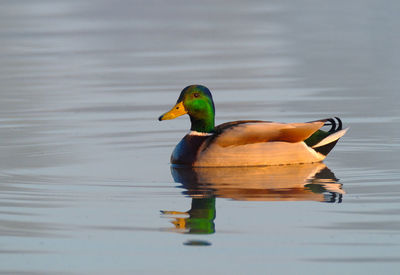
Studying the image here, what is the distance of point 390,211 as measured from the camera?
8125 mm

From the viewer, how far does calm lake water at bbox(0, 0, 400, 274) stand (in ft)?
23.3

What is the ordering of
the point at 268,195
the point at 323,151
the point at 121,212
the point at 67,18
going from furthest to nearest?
the point at 67,18 → the point at 323,151 → the point at 268,195 → the point at 121,212

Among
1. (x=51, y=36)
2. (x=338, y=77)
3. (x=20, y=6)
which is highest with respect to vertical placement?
(x=20, y=6)

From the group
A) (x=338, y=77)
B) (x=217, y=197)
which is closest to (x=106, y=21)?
(x=338, y=77)

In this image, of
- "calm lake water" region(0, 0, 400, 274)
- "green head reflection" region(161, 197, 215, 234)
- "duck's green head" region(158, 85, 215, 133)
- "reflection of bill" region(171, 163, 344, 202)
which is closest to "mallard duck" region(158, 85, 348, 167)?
"duck's green head" region(158, 85, 215, 133)

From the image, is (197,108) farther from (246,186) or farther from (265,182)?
(246,186)

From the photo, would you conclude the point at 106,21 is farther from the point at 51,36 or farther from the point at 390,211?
the point at 390,211

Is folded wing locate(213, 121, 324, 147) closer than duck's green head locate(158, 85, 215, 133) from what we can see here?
Yes

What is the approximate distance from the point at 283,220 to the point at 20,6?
25.1 m

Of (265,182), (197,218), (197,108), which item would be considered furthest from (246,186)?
(197,108)

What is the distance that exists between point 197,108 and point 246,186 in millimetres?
1757

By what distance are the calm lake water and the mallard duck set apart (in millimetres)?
207

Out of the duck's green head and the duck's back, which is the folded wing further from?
the duck's green head

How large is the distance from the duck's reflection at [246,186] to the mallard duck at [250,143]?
106 millimetres
